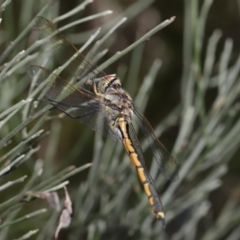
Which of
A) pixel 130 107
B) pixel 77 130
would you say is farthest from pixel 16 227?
pixel 77 130

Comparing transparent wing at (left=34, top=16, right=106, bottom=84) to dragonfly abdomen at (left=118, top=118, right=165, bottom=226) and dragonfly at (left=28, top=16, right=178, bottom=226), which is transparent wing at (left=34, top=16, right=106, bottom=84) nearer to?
dragonfly at (left=28, top=16, right=178, bottom=226)

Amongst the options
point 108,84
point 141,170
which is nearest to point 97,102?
point 108,84

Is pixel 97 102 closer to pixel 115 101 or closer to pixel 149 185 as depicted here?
pixel 115 101

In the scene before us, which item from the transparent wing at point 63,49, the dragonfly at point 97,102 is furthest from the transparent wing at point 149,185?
the transparent wing at point 63,49

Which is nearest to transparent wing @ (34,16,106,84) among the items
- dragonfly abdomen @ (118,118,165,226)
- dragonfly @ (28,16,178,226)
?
dragonfly @ (28,16,178,226)

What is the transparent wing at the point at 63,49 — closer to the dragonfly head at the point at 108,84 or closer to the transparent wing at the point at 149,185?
the dragonfly head at the point at 108,84

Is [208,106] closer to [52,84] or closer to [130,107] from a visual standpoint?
[130,107]

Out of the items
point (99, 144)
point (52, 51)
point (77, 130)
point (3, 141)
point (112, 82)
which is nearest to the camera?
point (3, 141)
